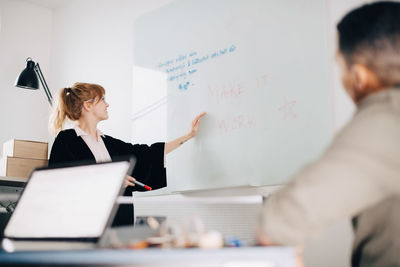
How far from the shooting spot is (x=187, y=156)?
2.28 m

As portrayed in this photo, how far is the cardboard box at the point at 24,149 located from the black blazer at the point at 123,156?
847 mm

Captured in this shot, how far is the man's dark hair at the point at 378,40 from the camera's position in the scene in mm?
830

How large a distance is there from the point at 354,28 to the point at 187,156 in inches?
59.1

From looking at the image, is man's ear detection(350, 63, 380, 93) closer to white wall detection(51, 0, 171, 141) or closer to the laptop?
the laptop

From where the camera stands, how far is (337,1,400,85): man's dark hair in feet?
2.72

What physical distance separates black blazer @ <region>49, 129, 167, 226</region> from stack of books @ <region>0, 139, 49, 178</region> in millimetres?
811

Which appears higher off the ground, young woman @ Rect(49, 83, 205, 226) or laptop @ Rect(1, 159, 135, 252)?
young woman @ Rect(49, 83, 205, 226)

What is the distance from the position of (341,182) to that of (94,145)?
184 cm

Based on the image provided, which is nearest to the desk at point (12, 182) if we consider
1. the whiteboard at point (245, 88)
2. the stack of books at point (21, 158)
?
the stack of books at point (21, 158)

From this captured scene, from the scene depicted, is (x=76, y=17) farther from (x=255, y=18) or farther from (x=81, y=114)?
(x=255, y=18)

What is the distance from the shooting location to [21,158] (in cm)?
305

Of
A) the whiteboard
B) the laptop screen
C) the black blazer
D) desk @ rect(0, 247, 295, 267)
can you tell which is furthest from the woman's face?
desk @ rect(0, 247, 295, 267)

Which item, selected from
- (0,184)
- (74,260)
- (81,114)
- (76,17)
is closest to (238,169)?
(81,114)

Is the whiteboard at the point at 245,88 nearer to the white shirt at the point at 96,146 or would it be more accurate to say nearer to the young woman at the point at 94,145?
the young woman at the point at 94,145
